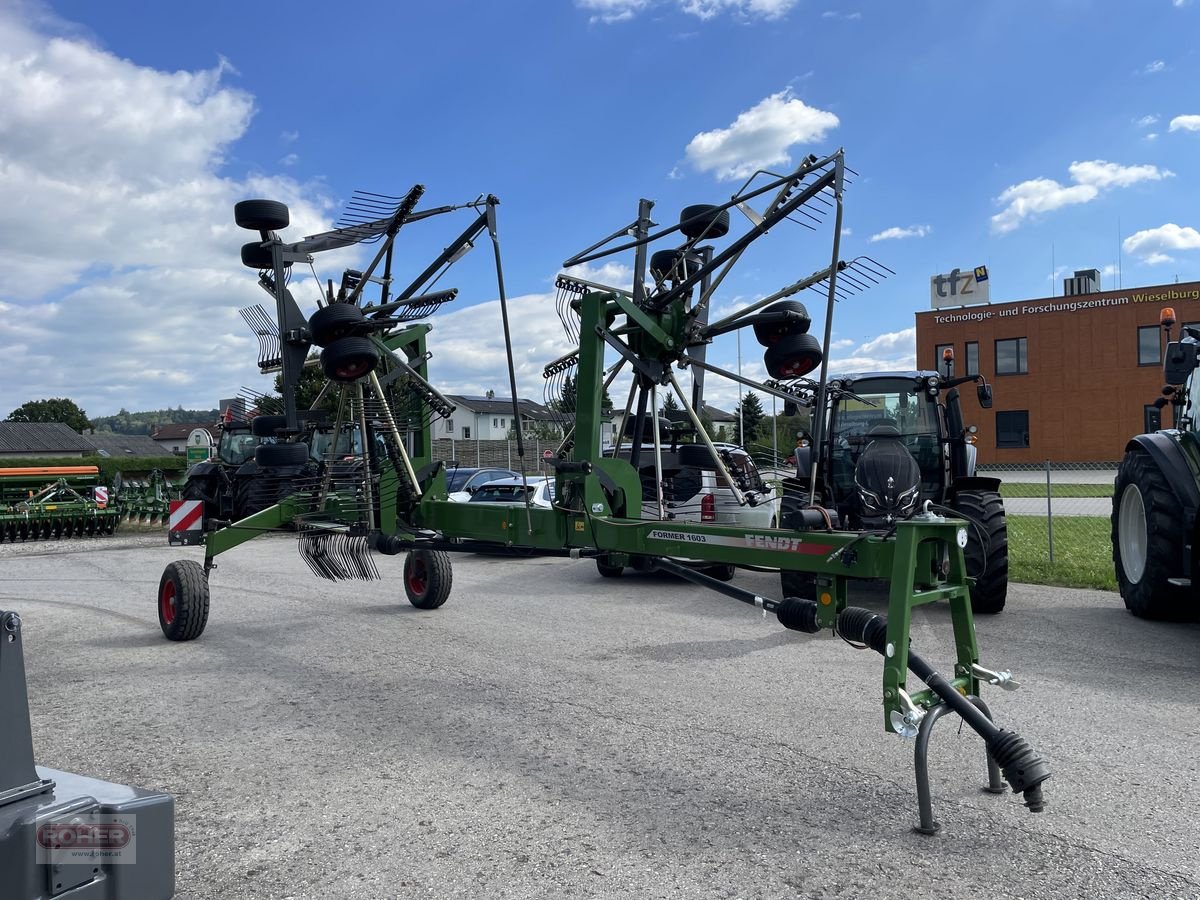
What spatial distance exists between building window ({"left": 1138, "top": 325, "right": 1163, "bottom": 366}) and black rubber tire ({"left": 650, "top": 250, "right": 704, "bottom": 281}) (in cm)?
3965

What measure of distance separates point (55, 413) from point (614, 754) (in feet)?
353

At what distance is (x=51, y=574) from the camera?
13305 mm

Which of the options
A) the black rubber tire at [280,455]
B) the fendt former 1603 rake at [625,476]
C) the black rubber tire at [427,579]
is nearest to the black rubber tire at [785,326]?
the fendt former 1603 rake at [625,476]

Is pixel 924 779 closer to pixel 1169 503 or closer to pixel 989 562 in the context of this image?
pixel 1169 503

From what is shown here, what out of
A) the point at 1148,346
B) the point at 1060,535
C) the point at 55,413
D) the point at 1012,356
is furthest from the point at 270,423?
the point at 55,413

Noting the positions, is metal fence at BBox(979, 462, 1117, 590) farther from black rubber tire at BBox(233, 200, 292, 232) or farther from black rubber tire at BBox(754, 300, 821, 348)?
black rubber tire at BBox(233, 200, 292, 232)

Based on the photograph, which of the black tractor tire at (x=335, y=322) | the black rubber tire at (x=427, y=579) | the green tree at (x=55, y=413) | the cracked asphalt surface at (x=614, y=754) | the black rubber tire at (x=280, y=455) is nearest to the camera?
the cracked asphalt surface at (x=614, y=754)

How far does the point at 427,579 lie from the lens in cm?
→ 902

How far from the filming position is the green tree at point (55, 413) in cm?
9419

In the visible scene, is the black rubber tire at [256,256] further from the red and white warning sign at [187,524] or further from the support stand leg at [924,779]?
the support stand leg at [924,779]

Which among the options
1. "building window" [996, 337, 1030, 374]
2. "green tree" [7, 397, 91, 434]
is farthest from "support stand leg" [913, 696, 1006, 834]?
"green tree" [7, 397, 91, 434]

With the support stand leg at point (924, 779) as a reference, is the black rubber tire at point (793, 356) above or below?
above

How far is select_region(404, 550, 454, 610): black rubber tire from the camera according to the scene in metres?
8.95

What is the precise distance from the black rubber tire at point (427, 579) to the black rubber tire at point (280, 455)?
237 centimetres
